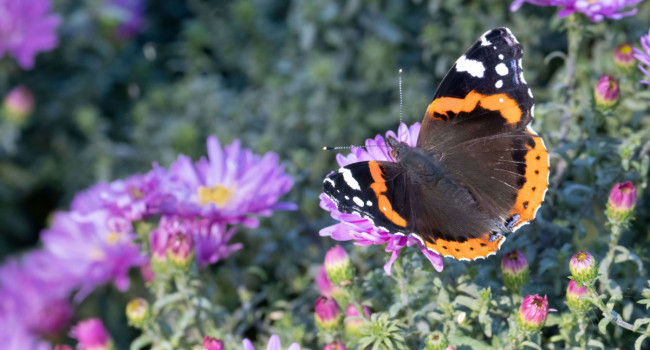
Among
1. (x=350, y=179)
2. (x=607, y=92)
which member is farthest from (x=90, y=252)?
(x=607, y=92)

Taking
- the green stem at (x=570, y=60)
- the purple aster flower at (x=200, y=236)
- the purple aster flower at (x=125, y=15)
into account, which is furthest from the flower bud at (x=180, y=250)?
the purple aster flower at (x=125, y=15)

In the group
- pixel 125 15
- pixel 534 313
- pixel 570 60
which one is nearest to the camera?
pixel 534 313

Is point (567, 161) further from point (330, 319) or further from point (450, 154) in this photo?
point (330, 319)

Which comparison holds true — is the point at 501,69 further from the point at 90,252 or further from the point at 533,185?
the point at 90,252

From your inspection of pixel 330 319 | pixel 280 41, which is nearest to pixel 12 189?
pixel 280 41

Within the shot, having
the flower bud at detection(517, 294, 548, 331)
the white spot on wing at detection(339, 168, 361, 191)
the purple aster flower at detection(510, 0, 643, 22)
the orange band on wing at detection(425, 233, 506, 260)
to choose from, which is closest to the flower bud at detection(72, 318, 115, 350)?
the white spot on wing at detection(339, 168, 361, 191)

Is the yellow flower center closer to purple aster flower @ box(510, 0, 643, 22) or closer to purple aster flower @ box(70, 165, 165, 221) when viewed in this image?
purple aster flower @ box(70, 165, 165, 221)
